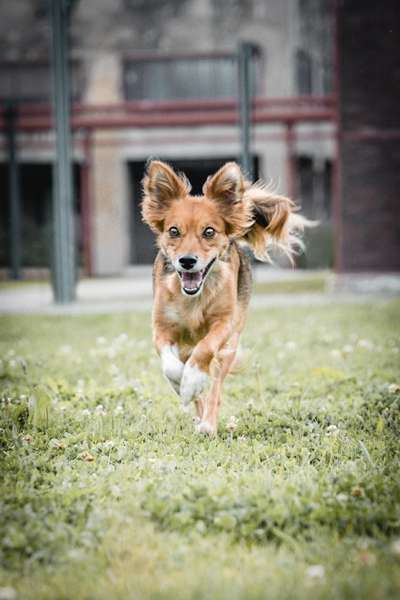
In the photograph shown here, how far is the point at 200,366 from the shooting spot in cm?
513

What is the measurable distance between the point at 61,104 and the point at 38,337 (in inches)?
216

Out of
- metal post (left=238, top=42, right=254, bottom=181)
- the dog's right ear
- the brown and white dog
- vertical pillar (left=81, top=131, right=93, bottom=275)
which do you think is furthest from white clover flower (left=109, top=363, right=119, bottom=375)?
vertical pillar (left=81, top=131, right=93, bottom=275)

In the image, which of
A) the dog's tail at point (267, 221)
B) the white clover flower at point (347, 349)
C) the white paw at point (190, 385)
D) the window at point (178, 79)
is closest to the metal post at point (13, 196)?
the window at point (178, 79)

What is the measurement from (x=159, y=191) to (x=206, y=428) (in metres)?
1.56

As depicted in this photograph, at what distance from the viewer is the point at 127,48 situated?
87.7 ft

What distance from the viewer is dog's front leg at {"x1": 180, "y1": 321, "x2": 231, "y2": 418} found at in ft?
16.6

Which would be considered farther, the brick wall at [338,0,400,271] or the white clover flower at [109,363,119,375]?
the brick wall at [338,0,400,271]

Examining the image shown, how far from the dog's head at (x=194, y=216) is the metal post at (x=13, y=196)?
60.3 ft

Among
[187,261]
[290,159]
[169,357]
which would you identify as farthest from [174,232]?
[290,159]

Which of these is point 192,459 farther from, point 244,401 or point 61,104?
point 61,104

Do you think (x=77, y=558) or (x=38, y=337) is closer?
Result: (x=77, y=558)

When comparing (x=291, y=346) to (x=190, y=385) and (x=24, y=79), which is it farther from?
(x=24, y=79)

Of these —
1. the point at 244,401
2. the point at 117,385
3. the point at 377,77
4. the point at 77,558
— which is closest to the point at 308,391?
the point at 244,401

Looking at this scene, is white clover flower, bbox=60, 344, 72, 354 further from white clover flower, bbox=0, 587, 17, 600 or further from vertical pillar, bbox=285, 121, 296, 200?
vertical pillar, bbox=285, 121, 296, 200
